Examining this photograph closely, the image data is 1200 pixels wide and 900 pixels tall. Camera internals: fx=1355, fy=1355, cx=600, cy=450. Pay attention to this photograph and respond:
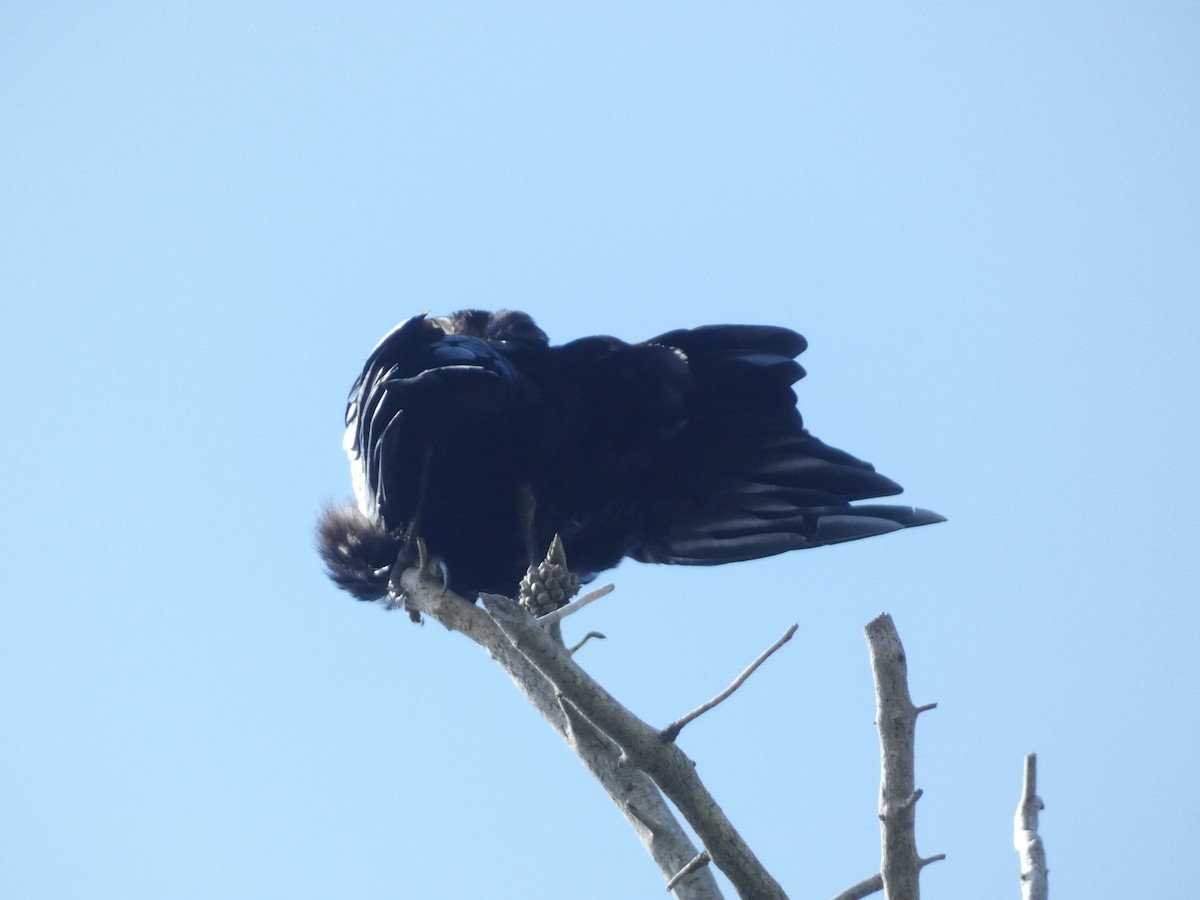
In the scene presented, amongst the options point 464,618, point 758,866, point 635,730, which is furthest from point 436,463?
point 758,866

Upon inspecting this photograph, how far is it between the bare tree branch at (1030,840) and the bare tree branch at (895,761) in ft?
1.19

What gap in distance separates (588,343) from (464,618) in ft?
4.79

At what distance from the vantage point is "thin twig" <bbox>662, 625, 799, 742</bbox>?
3744mm

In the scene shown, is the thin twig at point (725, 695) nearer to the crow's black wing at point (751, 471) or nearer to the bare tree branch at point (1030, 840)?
the bare tree branch at point (1030, 840)

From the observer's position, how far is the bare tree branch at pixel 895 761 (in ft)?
12.0

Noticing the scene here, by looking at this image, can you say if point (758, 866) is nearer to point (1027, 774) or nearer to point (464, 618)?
point (1027, 774)

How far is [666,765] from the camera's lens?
376 cm

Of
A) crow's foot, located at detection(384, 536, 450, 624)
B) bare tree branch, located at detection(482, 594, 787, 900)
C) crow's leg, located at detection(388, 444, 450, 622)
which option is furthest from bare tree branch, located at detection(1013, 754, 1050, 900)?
crow's leg, located at detection(388, 444, 450, 622)

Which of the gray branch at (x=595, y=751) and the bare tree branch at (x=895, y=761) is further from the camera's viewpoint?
the gray branch at (x=595, y=751)

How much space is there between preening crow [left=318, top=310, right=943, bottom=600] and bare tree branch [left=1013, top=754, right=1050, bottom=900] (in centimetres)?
207

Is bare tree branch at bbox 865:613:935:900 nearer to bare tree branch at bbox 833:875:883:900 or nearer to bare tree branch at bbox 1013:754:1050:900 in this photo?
bare tree branch at bbox 833:875:883:900

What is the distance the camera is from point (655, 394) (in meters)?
5.73

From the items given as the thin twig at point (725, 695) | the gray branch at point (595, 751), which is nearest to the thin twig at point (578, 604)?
the gray branch at point (595, 751)

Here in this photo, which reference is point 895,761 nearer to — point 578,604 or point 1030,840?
point 1030,840
